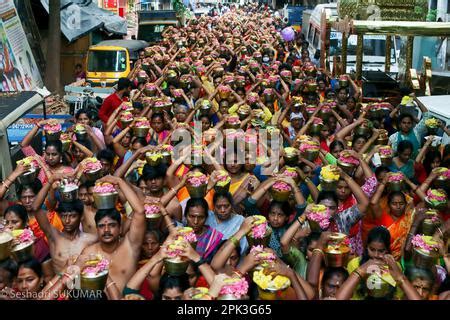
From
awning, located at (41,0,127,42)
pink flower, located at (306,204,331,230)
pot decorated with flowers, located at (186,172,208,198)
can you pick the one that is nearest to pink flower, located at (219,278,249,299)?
pink flower, located at (306,204,331,230)

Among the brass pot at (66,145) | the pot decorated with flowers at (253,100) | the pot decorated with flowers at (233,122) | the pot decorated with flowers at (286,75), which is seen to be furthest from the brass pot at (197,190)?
the pot decorated with flowers at (286,75)

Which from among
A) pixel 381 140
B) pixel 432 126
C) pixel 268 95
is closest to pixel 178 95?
pixel 268 95

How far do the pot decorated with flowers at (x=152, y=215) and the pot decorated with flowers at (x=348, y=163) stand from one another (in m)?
2.00

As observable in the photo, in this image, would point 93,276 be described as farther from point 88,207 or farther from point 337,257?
point 88,207

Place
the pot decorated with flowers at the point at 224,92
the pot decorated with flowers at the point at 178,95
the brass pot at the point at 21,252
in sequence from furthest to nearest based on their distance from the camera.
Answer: the pot decorated with flowers at the point at 224,92
the pot decorated with flowers at the point at 178,95
the brass pot at the point at 21,252

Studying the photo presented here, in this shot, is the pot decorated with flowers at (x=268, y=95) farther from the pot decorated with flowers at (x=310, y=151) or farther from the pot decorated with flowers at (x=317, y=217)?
the pot decorated with flowers at (x=317, y=217)

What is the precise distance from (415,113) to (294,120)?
5.18 feet

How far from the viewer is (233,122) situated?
7.53 meters

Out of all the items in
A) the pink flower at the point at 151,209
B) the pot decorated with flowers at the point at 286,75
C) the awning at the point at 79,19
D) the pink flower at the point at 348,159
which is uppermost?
the awning at the point at 79,19

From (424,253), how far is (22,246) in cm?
241

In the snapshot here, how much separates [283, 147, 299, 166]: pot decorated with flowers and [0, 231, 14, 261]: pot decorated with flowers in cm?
304

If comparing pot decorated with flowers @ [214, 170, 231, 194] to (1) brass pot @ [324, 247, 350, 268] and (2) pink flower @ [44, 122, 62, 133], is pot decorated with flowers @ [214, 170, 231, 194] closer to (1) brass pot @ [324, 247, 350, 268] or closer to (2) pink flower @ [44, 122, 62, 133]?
(1) brass pot @ [324, 247, 350, 268]

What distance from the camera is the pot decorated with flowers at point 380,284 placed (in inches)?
135
